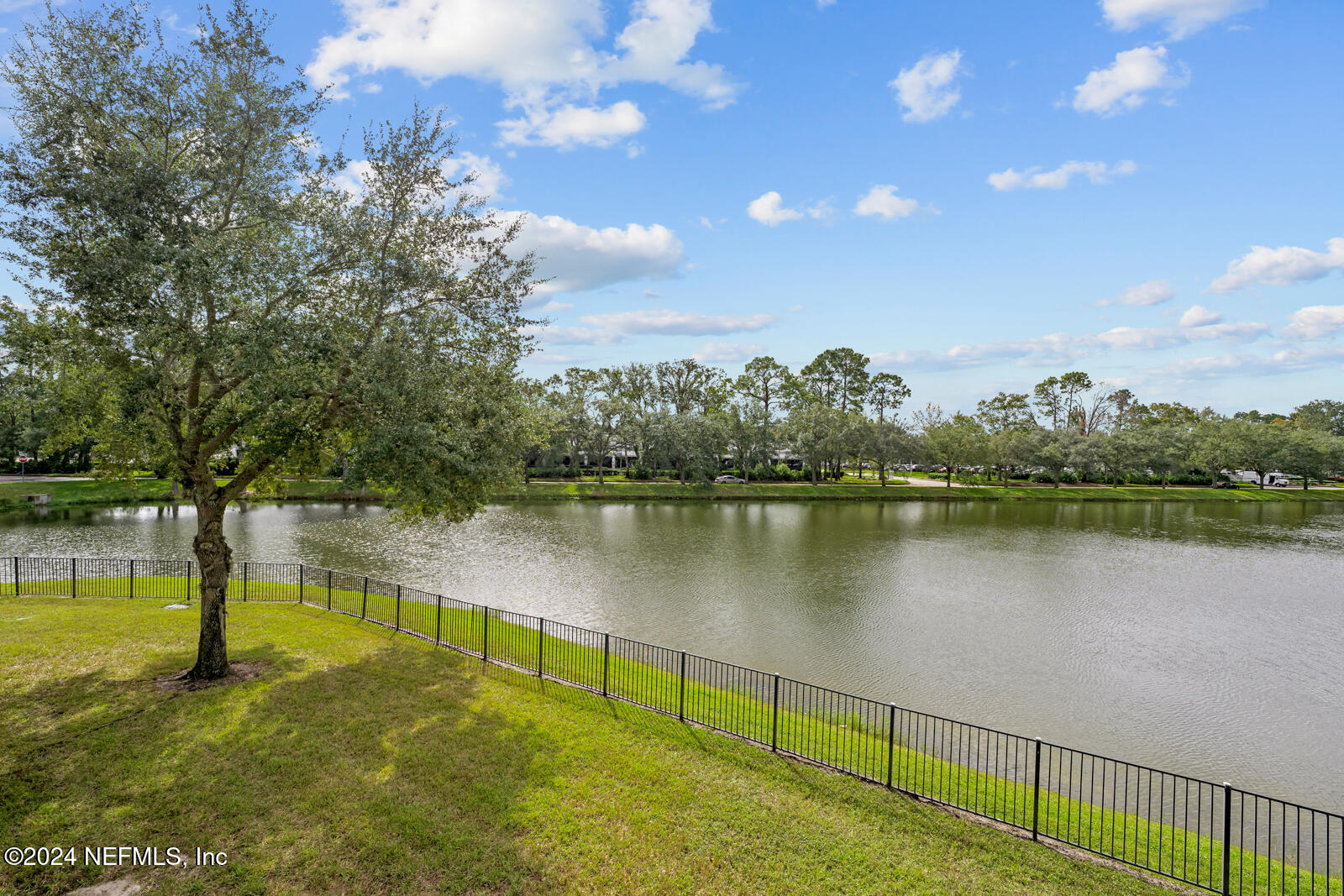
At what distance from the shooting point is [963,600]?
79.8ft

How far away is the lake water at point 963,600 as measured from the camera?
565 inches

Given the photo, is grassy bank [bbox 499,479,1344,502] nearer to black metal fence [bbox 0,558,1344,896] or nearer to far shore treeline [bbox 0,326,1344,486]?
far shore treeline [bbox 0,326,1344,486]

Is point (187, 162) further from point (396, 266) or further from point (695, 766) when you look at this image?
point (695, 766)

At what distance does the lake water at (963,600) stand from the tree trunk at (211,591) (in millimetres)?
3485

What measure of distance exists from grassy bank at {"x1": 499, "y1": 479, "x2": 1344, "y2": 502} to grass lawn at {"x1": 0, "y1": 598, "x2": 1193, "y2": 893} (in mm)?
46170

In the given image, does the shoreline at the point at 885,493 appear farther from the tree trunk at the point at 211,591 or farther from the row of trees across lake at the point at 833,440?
the tree trunk at the point at 211,591

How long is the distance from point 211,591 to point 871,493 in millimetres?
63551

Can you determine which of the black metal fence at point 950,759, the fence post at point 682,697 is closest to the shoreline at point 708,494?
the black metal fence at point 950,759

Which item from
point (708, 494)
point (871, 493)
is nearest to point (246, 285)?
point (708, 494)

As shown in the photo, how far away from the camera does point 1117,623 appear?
71.7ft

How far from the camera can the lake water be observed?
14344mm

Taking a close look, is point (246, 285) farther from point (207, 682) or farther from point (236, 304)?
point (207, 682)

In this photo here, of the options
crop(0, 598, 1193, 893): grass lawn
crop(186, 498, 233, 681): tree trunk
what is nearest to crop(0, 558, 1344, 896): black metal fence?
crop(0, 598, 1193, 893): grass lawn

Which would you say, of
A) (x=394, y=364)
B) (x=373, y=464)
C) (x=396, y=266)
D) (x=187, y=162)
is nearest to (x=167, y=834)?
(x=373, y=464)
